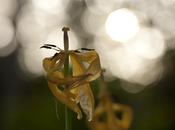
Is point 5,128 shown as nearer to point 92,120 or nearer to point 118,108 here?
point 118,108

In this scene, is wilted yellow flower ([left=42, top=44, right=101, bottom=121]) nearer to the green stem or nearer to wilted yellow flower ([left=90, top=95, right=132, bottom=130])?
the green stem

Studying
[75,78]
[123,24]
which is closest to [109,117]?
[75,78]

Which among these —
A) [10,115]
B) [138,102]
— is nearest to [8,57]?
[138,102]

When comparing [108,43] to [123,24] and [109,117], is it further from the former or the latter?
[109,117]

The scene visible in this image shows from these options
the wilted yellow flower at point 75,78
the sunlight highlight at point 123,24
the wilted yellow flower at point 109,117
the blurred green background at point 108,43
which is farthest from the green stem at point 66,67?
the sunlight highlight at point 123,24

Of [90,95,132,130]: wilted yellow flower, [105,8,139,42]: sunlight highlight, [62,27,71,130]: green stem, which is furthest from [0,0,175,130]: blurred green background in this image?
[62,27,71,130]: green stem

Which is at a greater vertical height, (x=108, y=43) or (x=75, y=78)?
(x=75, y=78)

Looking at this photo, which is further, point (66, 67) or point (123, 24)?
point (123, 24)

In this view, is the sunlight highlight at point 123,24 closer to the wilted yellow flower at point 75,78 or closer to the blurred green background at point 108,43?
the blurred green background at point 108,43
